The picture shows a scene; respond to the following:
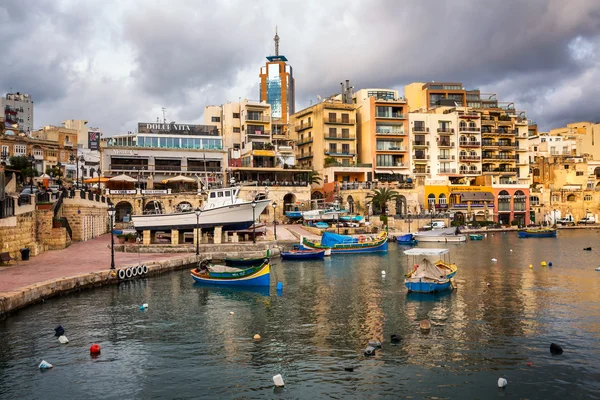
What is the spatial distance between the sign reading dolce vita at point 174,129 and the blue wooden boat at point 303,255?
3721cm

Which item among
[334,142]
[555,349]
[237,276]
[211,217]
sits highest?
[334,142]

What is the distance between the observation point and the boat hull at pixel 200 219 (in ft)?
150

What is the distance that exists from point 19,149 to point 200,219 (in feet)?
167

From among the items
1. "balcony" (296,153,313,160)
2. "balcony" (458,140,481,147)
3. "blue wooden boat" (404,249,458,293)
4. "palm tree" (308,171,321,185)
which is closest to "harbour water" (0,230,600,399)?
"blue wooden boat" (404,249,458,293)

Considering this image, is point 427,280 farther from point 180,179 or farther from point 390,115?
point 390,115

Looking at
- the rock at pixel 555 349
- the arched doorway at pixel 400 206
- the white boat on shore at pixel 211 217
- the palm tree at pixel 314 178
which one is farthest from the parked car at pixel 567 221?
the rock at pixel 555 349

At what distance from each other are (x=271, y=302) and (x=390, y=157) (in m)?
60.4

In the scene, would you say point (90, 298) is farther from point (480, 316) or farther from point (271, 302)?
point (480, 316)

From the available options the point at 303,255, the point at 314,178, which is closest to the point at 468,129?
the point at 314,178

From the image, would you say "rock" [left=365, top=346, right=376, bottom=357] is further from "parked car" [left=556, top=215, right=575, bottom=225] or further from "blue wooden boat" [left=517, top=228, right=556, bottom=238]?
"parked car" [left=556, top=215, right=575, bottom=225]

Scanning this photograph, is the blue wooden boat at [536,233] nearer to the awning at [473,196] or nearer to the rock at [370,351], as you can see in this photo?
the awning at [473,196]

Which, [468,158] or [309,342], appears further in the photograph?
[468,158]

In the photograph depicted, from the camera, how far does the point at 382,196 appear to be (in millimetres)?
69812

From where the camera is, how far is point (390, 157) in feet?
274
